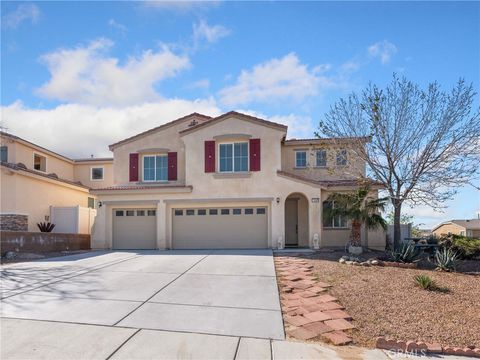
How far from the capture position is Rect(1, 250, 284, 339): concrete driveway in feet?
20.6

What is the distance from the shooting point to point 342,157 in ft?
51.5

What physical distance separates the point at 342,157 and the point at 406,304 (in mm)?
8877

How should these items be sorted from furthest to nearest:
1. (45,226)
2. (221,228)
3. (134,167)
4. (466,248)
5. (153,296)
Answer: (134,167)
(45,226)
(221,228)
(466,248)
(153,296)

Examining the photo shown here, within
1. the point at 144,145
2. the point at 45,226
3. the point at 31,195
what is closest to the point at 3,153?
the point at 31,195

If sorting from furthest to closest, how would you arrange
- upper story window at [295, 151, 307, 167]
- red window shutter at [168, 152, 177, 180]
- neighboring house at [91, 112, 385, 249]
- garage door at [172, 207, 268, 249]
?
upper story window at [295, 151, 307, 167] → red window shutter at [168, 152, 177, 180] → garage door at [172, 207, 268, 249] → neighboring house at [91, 112, 385, 249]

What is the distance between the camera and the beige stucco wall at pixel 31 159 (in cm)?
2253

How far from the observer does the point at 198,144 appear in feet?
65.7

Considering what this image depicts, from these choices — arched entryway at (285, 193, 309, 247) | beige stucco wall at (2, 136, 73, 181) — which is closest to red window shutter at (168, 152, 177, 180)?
arched entryway at (285, 193, 309, 247)

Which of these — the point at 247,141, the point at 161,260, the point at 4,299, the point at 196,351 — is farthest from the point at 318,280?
the point at 247,141

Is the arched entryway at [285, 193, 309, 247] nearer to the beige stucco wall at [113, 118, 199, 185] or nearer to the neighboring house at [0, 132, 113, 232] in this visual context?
the beige stucco wall at [113, 118, 199, 185]

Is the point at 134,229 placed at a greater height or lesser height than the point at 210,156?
lesser

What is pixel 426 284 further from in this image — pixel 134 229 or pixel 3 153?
pixel 3 153

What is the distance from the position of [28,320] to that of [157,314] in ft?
7.21

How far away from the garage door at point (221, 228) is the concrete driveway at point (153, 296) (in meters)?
6.15
